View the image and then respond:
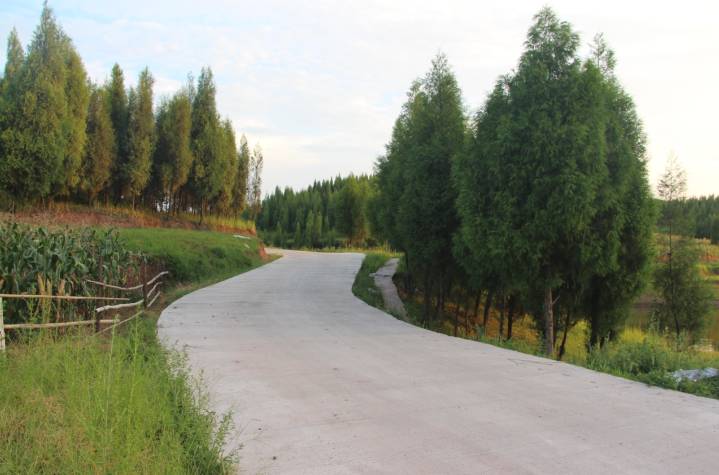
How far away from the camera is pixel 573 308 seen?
13.8m

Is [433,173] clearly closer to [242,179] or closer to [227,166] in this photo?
[227,166]

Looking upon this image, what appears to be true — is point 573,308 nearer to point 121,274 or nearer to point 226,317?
point 226,317

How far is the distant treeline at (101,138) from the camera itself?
2153 centimetres

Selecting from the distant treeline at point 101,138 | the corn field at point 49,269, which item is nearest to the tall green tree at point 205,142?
the distant treeline at point 101,138

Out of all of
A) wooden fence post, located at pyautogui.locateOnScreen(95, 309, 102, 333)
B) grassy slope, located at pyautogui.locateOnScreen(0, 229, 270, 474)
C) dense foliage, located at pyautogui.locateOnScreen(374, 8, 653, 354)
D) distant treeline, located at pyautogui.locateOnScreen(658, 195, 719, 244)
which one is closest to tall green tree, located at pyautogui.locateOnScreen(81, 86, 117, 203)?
wooden fence post, located at pyautogui.locateOnScreen(95, 309, 102, 333)

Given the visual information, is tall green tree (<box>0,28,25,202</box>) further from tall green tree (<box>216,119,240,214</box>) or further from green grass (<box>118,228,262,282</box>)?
tall green tree (<box>216,119,240,214</box>)

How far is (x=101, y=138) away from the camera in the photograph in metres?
26.3

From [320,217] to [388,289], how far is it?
56814mm

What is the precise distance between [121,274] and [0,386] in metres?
8.73

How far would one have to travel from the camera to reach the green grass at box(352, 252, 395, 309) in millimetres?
17828

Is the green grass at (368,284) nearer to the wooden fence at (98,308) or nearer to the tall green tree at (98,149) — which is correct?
the wooden fence at (98,308)

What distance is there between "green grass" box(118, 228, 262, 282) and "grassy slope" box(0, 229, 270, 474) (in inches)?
471

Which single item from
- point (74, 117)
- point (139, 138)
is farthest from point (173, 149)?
point (74, 117)

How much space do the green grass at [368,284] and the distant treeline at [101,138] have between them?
40.8 feet
